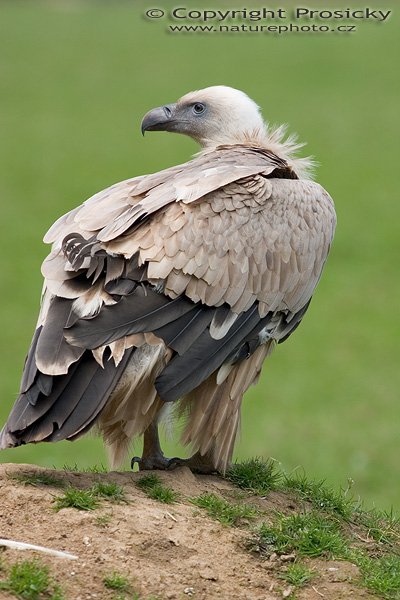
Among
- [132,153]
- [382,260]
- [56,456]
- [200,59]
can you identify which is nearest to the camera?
[56,456]

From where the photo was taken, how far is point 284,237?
8227 millimetres

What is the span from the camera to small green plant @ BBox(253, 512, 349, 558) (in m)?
7.01

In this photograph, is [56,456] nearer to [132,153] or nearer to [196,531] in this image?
[196,531]

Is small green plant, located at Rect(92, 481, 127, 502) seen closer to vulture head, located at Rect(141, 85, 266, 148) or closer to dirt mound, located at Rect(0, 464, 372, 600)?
dirt mound, located at Rect(0, 464, 372, 600)

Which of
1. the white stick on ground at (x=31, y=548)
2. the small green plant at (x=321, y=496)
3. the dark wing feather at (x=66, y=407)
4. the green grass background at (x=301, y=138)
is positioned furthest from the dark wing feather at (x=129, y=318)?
the green grass background at (x=301, y=138)

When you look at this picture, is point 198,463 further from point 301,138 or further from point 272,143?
point 301,138

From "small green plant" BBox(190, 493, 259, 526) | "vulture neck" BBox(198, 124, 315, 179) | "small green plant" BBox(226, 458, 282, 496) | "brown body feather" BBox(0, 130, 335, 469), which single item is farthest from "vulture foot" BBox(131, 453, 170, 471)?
"vulture neck" BBox(198, 124, 315, 179)

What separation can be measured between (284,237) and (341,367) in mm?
15211

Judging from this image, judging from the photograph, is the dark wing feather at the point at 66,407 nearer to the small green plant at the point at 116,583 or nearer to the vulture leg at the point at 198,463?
the small green plant at the point at 116,583

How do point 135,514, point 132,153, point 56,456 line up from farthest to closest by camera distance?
1. point 132,153
2. point 56,456
3. point 135,514

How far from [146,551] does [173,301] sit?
160cm

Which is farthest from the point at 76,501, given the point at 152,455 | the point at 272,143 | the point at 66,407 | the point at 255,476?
the point at 272,143

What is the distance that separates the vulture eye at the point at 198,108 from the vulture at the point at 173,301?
859 millimetres

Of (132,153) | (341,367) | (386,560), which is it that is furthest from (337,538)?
(132,153)
